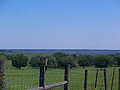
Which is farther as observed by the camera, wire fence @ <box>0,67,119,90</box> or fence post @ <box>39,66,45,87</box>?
wire fence @ <box>0,67,119,90</box>

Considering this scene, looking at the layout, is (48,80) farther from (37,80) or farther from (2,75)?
→ (2,75)

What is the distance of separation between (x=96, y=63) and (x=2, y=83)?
22723 millimetres

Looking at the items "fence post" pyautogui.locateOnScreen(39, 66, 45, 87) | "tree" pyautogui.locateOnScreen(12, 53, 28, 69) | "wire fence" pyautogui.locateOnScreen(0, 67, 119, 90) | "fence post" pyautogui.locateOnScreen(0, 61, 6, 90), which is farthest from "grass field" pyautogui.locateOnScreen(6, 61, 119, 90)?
"fence post" pyautogui.locateOnScreen(0, 61, 6, 90)

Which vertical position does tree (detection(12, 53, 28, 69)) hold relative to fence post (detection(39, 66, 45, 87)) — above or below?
below

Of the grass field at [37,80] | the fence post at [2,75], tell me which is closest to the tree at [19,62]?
the grass field at [37,80]

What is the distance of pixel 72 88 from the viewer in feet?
45.8

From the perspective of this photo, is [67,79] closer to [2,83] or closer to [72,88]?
[2,83]

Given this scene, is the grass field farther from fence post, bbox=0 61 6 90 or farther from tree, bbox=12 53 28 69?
fence post, bbox=0 61 6 90

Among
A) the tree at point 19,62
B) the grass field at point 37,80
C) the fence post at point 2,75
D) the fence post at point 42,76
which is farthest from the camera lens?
the tree at point 19,62

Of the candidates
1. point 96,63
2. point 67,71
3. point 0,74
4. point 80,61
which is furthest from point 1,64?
point 80,61

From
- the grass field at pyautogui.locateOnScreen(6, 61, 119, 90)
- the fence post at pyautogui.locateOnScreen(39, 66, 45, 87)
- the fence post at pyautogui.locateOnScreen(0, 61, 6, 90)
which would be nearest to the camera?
the fence post at pyautogui.locateOnScreen(0, 61, 6, 90)

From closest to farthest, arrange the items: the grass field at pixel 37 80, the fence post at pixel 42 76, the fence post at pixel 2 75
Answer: the fence post at pixel 2 75, the fence post at pixel 42 76, the grass field at pixel 37 80

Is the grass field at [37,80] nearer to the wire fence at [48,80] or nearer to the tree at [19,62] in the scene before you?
the wire fence at [48,80]

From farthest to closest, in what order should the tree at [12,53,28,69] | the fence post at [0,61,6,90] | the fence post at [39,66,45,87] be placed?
the tree at [12,53,28,69] → the fence post at [39,66,45,87] → the fence post at [0,61,6,90]
